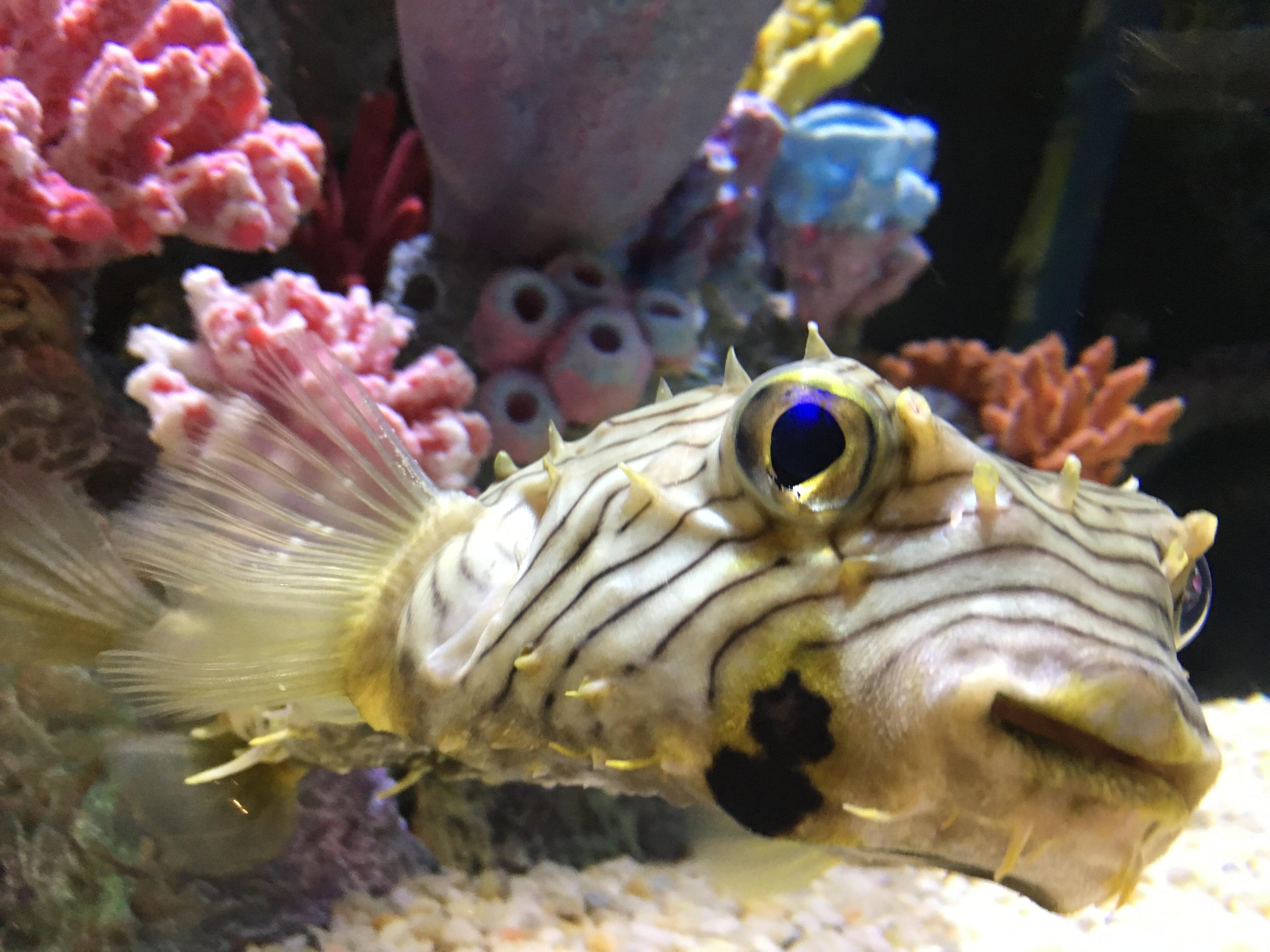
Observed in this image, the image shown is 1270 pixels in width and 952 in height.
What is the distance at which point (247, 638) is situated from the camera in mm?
1314

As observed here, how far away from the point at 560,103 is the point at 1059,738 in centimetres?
217

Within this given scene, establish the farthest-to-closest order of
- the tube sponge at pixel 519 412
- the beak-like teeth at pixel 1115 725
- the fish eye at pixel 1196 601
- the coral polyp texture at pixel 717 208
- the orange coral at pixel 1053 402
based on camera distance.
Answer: the orange coral at pixel 1053 402, the coral polyp texture at pixel 717 208, the tube sponge at pixel 519 412, the fish eye at pixel 1196 601, the beak-like teeth at pixel 1115 725

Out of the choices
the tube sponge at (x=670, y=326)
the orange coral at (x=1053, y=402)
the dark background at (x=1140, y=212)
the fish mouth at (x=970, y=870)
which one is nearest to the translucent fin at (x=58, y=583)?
the fish mouth at (x=970, y=870)

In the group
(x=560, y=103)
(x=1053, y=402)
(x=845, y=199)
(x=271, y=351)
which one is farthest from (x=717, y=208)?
(x=271, y=351)

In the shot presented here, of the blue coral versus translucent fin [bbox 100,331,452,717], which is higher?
the blue coral

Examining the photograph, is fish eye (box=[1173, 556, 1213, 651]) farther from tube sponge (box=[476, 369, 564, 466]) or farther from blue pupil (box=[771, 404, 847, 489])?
tube sponge (box=[476, 369, 564, 466])

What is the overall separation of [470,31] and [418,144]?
0.60 m

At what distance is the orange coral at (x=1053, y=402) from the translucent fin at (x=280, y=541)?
2.76 metres

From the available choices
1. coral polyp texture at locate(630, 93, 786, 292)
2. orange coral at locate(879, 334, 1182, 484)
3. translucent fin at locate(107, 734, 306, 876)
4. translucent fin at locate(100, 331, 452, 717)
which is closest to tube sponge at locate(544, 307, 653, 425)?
coral polyp texture at locate(630, 93, 786, 292)

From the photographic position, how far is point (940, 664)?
0.80 meters

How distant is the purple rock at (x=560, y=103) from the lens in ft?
7.57

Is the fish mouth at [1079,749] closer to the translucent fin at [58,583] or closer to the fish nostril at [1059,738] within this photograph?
the fish nostril at [1059,738]

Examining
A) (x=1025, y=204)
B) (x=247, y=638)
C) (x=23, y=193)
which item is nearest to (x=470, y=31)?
(x=23, y=193)

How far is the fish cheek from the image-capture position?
85cm
